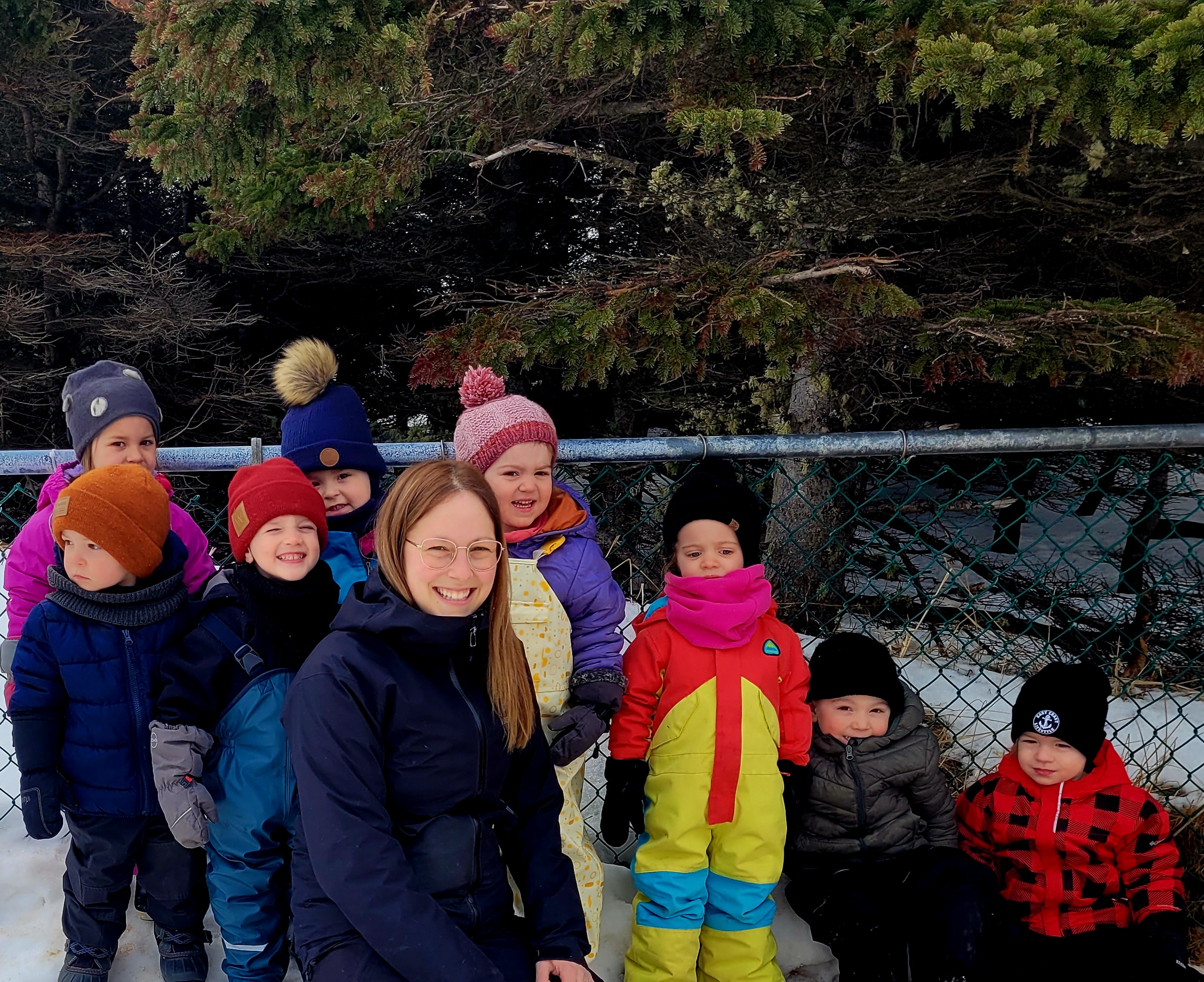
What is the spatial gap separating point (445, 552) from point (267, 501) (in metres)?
0.59

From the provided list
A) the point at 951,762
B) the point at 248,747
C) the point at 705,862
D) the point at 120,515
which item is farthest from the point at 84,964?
the point at 951,762

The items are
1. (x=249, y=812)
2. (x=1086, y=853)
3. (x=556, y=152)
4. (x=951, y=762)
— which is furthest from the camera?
(x=556, y=152)

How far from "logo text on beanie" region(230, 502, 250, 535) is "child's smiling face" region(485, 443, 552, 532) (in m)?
0.64

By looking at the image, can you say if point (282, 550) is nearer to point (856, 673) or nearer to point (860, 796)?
point (856, 673)

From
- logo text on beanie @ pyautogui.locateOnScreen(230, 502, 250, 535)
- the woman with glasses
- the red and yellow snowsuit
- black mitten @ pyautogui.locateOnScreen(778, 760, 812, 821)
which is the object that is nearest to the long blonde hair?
the woman with glasses

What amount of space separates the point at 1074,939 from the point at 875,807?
63 cm

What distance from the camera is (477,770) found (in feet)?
6.48

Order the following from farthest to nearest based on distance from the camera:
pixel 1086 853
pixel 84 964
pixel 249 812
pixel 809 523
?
pixel 809 523 < pixel 1086 853 < pixel 84 964 < pixel 249 812

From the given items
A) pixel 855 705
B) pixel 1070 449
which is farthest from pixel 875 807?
pixel 1070 449

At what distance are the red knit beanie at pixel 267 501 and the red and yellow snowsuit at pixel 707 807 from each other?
1.02 meters

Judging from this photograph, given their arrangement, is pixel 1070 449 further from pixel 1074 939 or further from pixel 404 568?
pixel 404 568

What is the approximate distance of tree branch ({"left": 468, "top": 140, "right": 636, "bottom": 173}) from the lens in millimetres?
4172

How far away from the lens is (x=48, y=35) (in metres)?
7.18

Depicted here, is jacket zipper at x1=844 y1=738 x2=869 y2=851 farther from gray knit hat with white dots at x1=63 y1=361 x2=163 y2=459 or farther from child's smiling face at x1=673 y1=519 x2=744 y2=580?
gray knit hat with white dots at x1=63 y1=361 x2=163 y2=459
